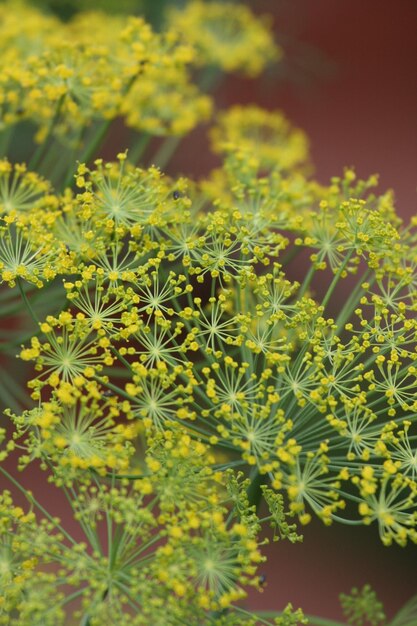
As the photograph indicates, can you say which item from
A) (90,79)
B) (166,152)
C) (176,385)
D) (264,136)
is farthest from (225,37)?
(176,385)

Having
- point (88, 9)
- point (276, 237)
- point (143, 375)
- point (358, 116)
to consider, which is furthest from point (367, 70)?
point (143, 375)

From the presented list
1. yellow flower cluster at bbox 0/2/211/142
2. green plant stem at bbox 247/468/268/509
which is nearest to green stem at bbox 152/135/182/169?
yellow flower cluster at bbox 0/2/211/142

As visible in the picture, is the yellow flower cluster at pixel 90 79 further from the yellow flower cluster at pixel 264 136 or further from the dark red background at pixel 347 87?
the dark red background at pixel 347 87

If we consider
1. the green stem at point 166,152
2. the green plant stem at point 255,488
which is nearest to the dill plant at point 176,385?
the green plant stem at point 255,488

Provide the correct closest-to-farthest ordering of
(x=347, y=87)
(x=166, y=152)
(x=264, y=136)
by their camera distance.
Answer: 1. (x=264, y=136)
2. (x=166, y=152)
3. (x=347, y=87)

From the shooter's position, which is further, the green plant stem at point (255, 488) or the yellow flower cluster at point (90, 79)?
the yellow flower cluster at point (90, 79)

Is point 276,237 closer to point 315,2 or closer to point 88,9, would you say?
point 88,9

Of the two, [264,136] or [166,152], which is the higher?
[166,152]

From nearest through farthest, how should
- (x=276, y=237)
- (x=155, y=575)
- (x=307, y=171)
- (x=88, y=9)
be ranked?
(x=155, y=575)
(x=276, y=237)
(x=307, y=171)
(x=88, y=9)

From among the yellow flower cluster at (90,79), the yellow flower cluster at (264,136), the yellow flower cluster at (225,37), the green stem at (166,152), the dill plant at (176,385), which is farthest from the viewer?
the green stem at (166,152)

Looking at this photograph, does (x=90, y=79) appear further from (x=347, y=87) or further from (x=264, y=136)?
(x=347, y=87)

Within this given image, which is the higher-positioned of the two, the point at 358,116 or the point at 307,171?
the point at 358,116
